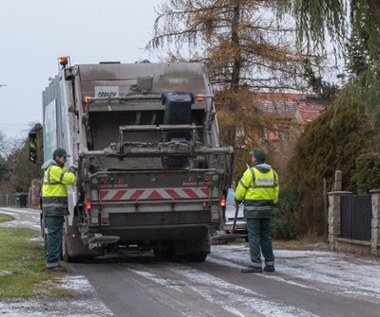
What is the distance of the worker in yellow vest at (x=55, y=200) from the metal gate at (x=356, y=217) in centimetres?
608

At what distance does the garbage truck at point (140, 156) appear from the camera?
11.9 meters

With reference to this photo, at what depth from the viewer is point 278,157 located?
2514cm

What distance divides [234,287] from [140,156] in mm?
2997

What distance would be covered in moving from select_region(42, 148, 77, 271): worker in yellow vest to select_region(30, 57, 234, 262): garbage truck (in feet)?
0.76

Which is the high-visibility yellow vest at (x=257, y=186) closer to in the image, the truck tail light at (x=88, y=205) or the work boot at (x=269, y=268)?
the work boot at (x=269, y=268)

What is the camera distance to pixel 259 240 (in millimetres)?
11445

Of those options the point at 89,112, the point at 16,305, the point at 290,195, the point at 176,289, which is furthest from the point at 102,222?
the point at 290,195

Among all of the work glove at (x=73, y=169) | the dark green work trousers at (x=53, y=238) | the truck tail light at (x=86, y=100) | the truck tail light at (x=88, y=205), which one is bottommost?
the dark green work trousers at (x=53, y=238)

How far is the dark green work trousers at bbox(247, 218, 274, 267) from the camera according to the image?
37.2 ft

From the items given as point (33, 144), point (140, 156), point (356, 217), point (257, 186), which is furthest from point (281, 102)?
point (257, 186)

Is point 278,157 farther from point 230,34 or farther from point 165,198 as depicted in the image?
point 165,198

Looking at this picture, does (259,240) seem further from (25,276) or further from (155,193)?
(25,276)

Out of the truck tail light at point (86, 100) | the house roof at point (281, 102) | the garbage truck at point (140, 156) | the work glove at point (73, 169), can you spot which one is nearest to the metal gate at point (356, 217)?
the garbage truck at point (140, 156)

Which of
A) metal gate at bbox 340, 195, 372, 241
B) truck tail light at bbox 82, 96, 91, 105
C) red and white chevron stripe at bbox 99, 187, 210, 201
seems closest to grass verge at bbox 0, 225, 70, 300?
red and white chevron stripe at bbox 99, 187, 210, 201
